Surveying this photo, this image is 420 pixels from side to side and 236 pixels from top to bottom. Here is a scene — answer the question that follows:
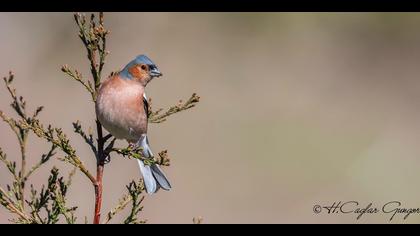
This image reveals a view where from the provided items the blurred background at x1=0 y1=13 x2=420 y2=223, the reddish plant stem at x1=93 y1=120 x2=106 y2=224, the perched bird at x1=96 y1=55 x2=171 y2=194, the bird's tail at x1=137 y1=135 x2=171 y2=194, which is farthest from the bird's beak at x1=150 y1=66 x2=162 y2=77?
the blurred background at x1=0 y1=13 x2=420 y2=223

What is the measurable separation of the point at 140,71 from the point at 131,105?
24 centimetres

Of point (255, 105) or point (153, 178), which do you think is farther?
point (255, 105)

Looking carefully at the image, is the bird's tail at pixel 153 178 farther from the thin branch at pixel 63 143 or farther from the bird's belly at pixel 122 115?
the thin branch at pixel 63 143

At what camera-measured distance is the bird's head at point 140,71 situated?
5051 millimetres

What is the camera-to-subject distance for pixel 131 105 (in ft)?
16.8

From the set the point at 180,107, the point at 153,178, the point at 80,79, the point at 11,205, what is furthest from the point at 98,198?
the point at 153,178

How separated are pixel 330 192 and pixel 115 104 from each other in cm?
755

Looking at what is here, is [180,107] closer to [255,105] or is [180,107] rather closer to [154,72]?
[154,72]

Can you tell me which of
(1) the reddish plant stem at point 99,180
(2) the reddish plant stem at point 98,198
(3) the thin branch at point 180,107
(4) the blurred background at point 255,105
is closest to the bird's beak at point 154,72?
(3) the thin branch at point 180,107

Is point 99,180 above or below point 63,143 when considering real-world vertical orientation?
below

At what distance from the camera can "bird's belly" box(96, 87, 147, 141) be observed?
15.2ft

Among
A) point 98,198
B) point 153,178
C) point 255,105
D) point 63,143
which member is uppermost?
point 63,143
